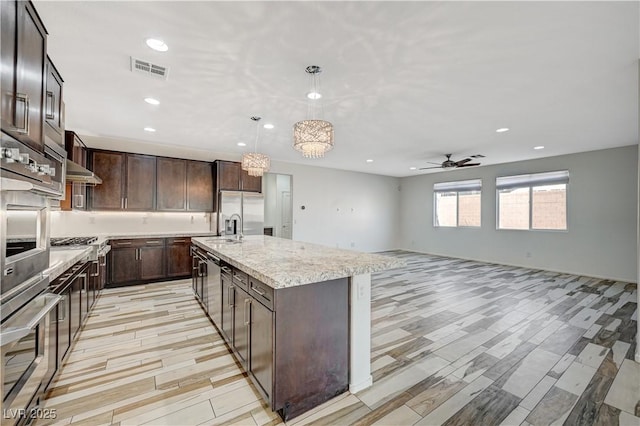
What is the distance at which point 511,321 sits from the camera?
333 cm

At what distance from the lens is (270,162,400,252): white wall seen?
7.27 m

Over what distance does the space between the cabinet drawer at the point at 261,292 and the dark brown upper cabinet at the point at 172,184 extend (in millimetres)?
4421

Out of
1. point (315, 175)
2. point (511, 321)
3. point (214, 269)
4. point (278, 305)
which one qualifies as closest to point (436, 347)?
point (511, 321)

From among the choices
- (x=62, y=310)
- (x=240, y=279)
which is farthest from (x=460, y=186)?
(x=62, y=310)

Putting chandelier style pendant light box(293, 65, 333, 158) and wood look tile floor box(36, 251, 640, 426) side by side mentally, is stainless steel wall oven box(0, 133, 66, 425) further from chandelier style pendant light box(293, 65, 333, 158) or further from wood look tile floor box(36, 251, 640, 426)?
chandelier style pendant light box(293, 65, 333, 158)

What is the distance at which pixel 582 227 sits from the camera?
569 cm

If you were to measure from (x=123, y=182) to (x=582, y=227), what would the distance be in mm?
9210

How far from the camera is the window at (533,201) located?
605cm

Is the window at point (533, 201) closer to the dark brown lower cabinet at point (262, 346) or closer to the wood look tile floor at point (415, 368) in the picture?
the wood look tile floor at point (415, 368)

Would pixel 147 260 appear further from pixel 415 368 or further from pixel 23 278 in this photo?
pixel 415 368

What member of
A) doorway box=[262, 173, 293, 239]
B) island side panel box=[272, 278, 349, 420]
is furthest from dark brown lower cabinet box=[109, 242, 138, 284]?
island side panel box=[272, 278, 349, 420]

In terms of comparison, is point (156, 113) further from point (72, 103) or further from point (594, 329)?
point (594, 329)

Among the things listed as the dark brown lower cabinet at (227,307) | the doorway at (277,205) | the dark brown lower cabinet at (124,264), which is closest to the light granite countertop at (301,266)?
the dark brown lower cabinet at (227,307)

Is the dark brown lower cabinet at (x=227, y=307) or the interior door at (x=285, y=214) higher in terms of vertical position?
the interior door at (x=285, y=214)
